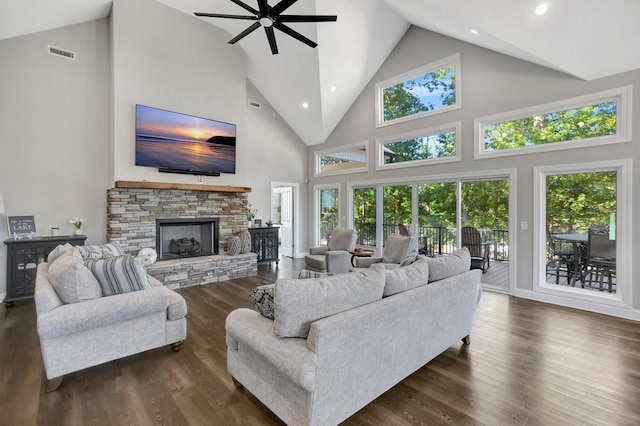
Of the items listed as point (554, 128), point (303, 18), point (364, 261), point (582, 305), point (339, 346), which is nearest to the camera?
point (339, 346)

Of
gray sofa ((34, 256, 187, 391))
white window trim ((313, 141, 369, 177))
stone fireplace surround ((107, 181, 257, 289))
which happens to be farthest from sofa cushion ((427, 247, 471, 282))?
white window trim ((313, 141, 369, 177))

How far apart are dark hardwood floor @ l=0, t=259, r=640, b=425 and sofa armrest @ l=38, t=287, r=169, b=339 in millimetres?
484

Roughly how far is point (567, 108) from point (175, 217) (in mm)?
6760

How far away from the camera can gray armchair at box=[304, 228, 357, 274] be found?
5473 mm

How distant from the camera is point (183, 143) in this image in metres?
5.77

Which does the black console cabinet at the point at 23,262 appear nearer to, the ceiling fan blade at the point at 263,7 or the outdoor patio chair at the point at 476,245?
the ceiling fan blade at the point at 263,7

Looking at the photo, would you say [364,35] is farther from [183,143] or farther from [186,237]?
[186,237]

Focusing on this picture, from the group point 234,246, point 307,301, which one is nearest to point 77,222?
point 234,246

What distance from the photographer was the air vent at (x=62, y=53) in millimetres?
4938

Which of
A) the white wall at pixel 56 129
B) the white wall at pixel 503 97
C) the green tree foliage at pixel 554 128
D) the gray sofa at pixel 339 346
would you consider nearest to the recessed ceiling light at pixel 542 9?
the white wall at pixel 503 97

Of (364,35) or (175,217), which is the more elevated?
(364,35)

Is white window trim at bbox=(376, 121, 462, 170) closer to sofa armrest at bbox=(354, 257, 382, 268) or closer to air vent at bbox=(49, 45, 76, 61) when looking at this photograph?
sofa armrest at bbox=(354, 257, 382, 268)

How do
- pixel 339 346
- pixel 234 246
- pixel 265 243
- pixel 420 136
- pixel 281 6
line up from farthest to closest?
pixel 265 243, pixel 420 136, pixel 234 246, pixel 281 6, pixel 339 346

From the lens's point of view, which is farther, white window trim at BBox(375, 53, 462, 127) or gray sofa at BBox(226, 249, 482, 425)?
white window trim at BBox(375, 53, 462, 127)
